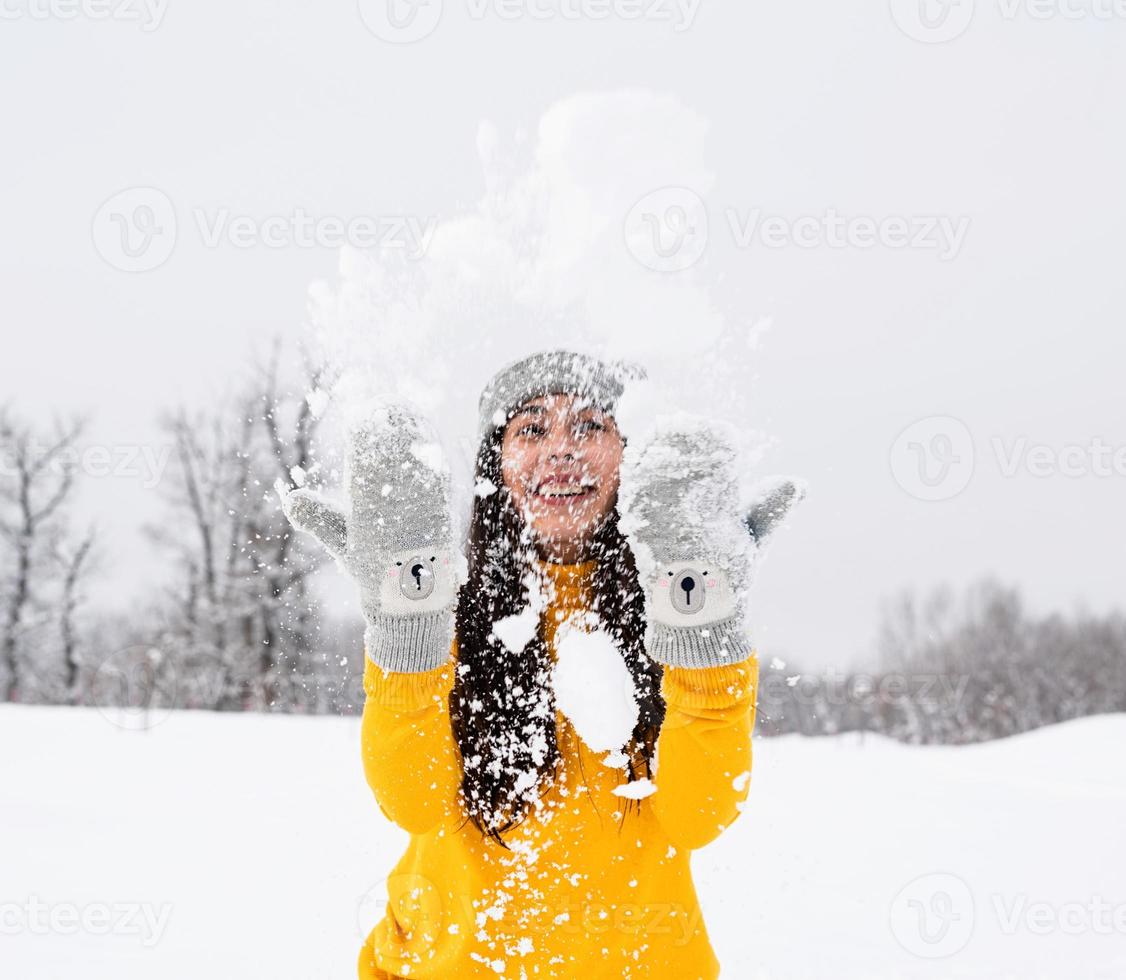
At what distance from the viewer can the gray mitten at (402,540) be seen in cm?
172

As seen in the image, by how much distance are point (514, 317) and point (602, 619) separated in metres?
0.79

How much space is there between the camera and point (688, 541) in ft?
5.61

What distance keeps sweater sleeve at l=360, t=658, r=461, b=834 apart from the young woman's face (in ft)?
1.28

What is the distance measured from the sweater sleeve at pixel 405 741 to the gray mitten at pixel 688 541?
1.52ft

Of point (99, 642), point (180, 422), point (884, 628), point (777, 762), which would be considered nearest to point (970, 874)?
point (777, 762)

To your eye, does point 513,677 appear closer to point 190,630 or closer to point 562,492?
point 562,492

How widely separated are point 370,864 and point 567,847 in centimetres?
460

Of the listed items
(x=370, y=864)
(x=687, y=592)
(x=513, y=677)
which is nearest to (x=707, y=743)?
(x=687, y=592)

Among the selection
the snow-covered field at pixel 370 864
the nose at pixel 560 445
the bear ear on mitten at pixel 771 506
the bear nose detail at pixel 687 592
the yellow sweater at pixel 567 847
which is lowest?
the snow-covered field at pixel 370 864

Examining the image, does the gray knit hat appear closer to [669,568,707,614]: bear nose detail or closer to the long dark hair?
the long dark hair

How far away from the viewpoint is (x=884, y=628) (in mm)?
46062

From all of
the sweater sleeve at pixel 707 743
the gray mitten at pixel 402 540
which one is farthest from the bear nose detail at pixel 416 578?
the sweater sleeve at pixel 707 743

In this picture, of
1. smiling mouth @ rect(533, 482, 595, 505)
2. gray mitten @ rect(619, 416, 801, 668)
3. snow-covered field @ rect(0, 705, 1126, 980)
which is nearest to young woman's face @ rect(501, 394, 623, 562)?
smiling mouth @ rect(533, 482, 595, 505)

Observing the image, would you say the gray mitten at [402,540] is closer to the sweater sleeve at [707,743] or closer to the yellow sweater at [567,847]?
the yellow sweater at [567,847]
